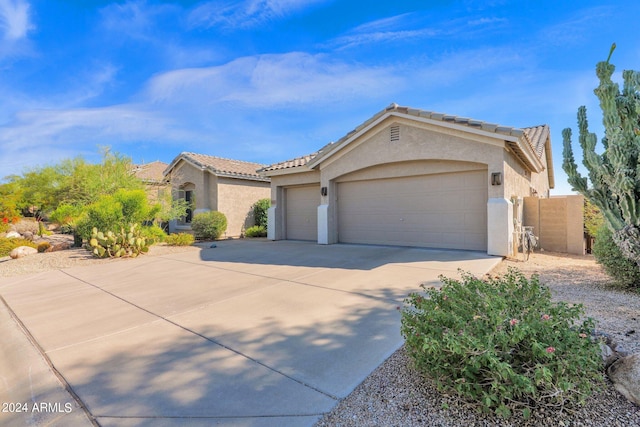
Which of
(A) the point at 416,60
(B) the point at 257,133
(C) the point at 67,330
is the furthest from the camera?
(B) the point at 257,133

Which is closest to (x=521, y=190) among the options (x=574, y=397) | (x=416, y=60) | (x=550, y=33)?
(x=550, y=33)

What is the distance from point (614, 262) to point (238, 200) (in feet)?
56.7

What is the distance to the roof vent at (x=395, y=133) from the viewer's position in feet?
36.8

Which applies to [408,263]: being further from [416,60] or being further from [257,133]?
[257,133]

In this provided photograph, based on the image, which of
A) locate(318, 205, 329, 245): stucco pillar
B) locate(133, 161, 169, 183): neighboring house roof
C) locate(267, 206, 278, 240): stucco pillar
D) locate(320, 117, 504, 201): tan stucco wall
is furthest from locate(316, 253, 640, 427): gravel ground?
locate(133, 161, 169, 183): neighboring house roof

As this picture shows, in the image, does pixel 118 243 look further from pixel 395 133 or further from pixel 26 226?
pixel 26 226

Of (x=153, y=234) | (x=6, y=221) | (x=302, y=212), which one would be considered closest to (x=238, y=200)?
(x=302, y=212)

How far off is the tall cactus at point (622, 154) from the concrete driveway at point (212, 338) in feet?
8.55

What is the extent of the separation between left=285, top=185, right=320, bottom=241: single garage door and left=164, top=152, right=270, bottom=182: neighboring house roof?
322 centimetres

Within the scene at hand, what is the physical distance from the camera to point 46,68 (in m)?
12.1

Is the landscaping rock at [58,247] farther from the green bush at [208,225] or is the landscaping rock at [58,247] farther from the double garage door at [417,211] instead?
the double garage door at [417,211]

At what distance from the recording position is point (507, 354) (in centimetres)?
231

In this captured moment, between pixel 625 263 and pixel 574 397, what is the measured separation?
5152mm

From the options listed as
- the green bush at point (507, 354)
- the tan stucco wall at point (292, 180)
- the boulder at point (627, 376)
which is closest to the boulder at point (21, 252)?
the tan stucco wall at point (292, 180)
